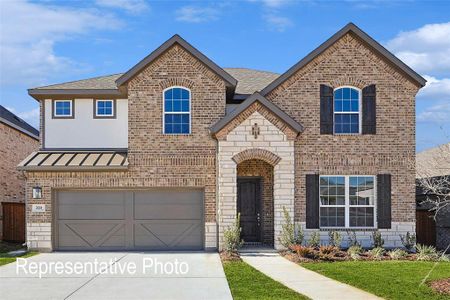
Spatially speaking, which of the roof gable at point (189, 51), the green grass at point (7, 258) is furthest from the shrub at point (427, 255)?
the green grass at point (7, 258)

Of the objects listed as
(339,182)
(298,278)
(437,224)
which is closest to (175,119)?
(339,182)

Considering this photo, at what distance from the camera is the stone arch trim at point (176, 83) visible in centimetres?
1875

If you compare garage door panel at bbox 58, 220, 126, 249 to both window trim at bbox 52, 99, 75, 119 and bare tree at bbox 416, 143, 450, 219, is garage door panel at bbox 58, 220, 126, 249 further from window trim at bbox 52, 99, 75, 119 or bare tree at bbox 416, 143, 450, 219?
bare tree at bbox 416, 143, 450, 219

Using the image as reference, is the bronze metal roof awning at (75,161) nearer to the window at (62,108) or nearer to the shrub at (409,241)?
the window at (62,108)

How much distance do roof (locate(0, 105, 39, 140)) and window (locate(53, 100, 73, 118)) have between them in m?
4.25

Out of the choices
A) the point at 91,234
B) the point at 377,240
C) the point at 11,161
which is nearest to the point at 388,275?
the point at 377,240

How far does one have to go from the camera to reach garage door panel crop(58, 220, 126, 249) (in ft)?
61.5

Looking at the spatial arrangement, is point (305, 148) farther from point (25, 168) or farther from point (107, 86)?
point (25, 168)

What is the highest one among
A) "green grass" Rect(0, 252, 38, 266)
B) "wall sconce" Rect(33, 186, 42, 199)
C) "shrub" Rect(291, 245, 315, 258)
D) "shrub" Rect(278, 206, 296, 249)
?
"wall sconce" Rect(33, 186, 42, 199)

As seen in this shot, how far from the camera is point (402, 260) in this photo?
16.2m

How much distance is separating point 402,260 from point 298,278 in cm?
472

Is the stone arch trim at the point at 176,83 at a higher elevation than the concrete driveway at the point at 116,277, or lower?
higher

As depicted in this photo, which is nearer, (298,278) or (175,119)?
(298,278)

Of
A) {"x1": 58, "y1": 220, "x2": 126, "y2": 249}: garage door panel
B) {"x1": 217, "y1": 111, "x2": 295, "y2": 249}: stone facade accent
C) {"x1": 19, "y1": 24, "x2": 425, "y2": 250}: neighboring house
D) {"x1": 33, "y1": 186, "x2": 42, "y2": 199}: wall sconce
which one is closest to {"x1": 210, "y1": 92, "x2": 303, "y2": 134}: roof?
{"x1": 217, "y1": 111, "x2": 295, "y2": 249}: stone facade accent
